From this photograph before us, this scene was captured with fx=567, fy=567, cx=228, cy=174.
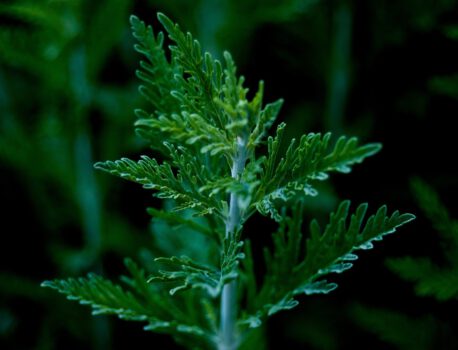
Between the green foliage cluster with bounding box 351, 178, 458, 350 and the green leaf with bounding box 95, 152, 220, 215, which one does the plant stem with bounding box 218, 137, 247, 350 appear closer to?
the green leaf with bounding box 95, 152, 220, 215

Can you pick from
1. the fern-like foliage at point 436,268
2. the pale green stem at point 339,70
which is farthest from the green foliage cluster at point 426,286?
the pale green stem at point 339,70

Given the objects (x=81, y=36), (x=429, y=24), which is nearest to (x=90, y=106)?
(x=81, y=36)

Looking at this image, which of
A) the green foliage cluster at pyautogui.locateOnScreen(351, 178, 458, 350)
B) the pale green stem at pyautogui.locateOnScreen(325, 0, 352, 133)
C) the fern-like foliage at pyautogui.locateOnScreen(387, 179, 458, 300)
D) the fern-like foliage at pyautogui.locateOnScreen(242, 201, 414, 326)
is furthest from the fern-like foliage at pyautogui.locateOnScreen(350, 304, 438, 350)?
the pale green stem at pyautogui.locateOnScreen(325, 0, 352, 133)

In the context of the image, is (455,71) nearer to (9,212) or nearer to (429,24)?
(429,24)

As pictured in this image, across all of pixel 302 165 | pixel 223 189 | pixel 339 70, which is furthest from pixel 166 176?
pixel 339 70

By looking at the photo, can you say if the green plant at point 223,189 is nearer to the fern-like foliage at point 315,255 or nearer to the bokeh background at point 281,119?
the fern-like foliage at point 315,255
